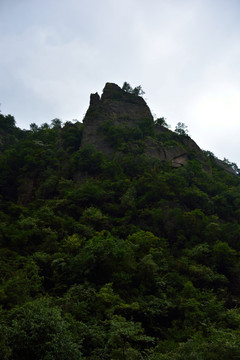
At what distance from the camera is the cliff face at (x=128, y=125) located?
1645 inches

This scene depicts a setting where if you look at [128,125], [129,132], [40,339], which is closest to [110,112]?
[128,125]

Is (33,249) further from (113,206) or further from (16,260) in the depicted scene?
(113,206)

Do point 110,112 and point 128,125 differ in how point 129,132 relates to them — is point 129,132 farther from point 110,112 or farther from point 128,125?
point 110,112

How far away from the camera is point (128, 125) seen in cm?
4681

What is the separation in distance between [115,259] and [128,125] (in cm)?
3186

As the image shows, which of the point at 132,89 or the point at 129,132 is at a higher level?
the point at 132,89

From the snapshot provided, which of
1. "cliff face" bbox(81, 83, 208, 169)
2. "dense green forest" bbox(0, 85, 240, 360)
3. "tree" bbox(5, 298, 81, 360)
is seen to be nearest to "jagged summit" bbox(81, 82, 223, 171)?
"cliff face" bbox(81, 83, 208, 169)

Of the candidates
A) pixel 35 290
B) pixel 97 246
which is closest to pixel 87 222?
pixel 97 246

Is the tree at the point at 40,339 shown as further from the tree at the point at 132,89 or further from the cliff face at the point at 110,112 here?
the tree at the point at 132,89

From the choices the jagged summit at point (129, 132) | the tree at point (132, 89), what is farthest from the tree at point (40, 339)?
the tree at point (132, 89)

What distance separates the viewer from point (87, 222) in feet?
82.2

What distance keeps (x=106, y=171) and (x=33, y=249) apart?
15.5m

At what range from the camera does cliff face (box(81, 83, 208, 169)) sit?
41781mm

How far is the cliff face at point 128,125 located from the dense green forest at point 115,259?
2947 mm
